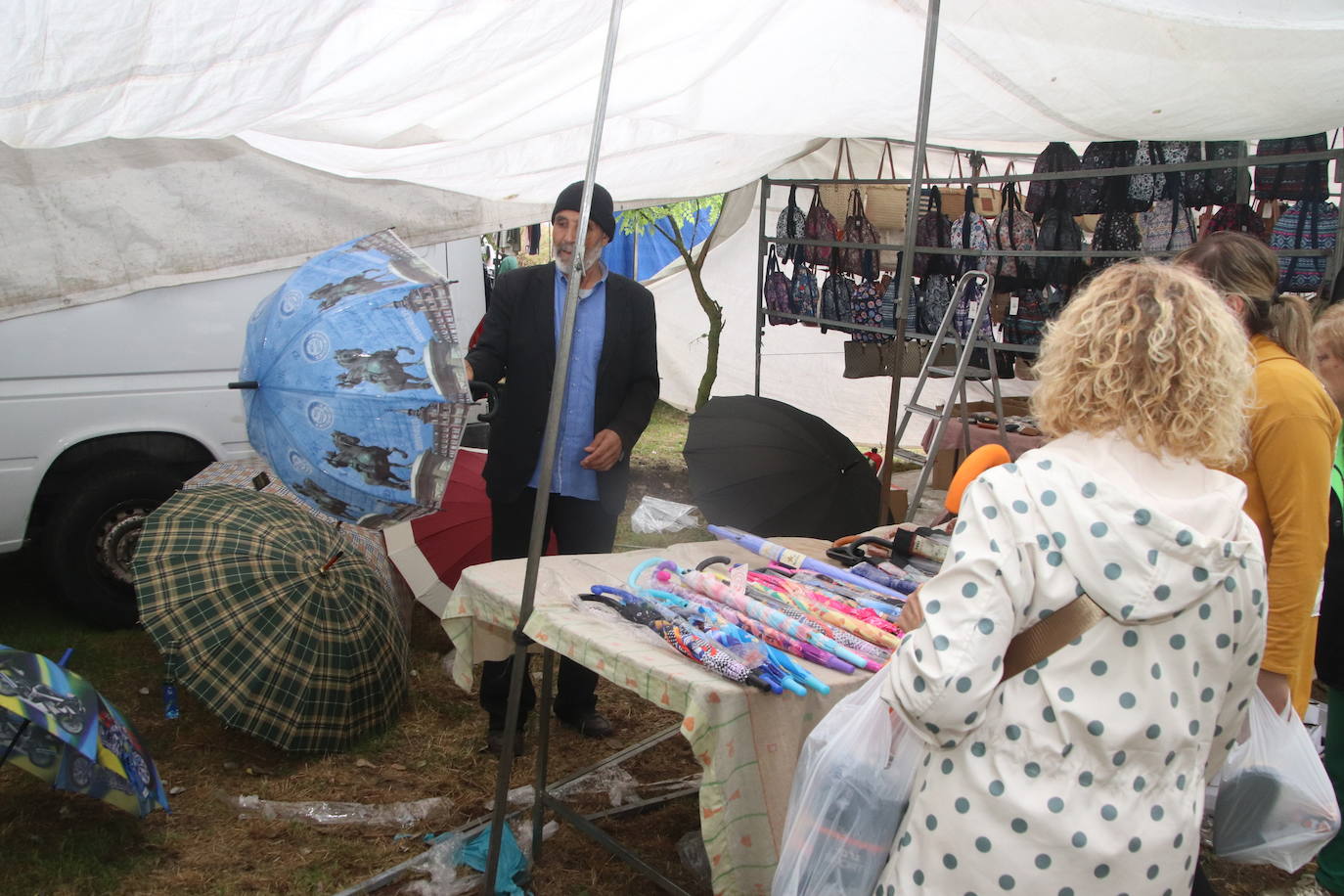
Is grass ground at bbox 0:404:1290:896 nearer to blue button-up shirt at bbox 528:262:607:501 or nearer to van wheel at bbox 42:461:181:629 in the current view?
van wheel at bbox 42:461:181:629

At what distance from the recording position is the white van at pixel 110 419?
14.0 feet

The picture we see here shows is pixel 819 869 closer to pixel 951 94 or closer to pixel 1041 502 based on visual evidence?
pixel 1041 502

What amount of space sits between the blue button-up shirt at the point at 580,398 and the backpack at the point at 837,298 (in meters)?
3.17

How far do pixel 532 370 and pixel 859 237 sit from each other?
3.27 metres

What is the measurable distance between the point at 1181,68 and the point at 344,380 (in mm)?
2919

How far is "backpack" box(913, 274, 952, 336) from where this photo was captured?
5742 millimetres

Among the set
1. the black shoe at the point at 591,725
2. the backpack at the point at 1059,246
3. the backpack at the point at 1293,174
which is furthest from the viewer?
the backpack at the point at 1059,246

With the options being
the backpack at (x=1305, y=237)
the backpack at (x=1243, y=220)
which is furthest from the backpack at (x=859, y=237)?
the backpack at (x=1305, y=237)

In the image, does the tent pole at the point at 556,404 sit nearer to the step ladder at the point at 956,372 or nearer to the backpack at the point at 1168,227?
the step ladder at the point at 956,372

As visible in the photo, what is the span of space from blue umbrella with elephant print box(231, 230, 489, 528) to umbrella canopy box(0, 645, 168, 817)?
0.75 metres

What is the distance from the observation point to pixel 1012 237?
5.25 metres

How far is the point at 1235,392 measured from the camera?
1.45 metres

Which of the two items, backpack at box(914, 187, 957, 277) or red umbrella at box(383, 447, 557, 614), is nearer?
red umbrella at box(383, 447, 557, 614)

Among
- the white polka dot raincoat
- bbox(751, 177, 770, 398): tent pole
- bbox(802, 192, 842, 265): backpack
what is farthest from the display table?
bbox(802, 192, 842, 265): backpack
